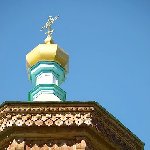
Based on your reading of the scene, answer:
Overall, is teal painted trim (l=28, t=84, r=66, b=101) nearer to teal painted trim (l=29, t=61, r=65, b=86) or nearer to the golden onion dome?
teal painted trim (l=29, t=61, r=65, b=86)

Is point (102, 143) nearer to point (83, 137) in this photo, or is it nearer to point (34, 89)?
point (83, 137)

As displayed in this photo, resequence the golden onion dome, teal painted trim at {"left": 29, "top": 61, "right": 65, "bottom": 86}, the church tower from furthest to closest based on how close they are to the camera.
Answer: the golden onion dome < teal painted trim at {"left": 29, "top": 61, "right": 65, "bottom": 86} < the church tower

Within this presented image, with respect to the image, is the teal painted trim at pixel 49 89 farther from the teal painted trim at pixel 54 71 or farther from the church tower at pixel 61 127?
the church tower at pixel 61 127

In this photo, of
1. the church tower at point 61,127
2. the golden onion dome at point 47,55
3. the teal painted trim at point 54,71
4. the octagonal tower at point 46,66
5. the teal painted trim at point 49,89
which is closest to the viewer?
the church tower at point 61,127

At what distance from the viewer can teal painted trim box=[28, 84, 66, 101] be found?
13194 millimetres

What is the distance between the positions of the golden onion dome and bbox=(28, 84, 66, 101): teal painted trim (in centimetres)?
105

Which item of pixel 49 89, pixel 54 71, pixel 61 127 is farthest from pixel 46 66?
pixel 61 127

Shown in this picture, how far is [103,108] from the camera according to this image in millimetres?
11125

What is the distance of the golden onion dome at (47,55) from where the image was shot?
14361 millimetres

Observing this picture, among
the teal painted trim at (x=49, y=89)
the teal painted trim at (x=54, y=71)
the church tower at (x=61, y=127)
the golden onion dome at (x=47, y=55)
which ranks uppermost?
the golden onion dome at (x=47, y=55)

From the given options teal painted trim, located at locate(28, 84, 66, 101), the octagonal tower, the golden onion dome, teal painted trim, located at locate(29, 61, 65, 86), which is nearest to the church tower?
teal painted trim, located at locate(28, 84, 66, 101)

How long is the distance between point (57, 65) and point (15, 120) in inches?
151

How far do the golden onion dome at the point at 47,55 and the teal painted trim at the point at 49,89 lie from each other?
1054 mm

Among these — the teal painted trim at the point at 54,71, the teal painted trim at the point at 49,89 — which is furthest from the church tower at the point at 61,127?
the teal painted trim at the point at 54,71
